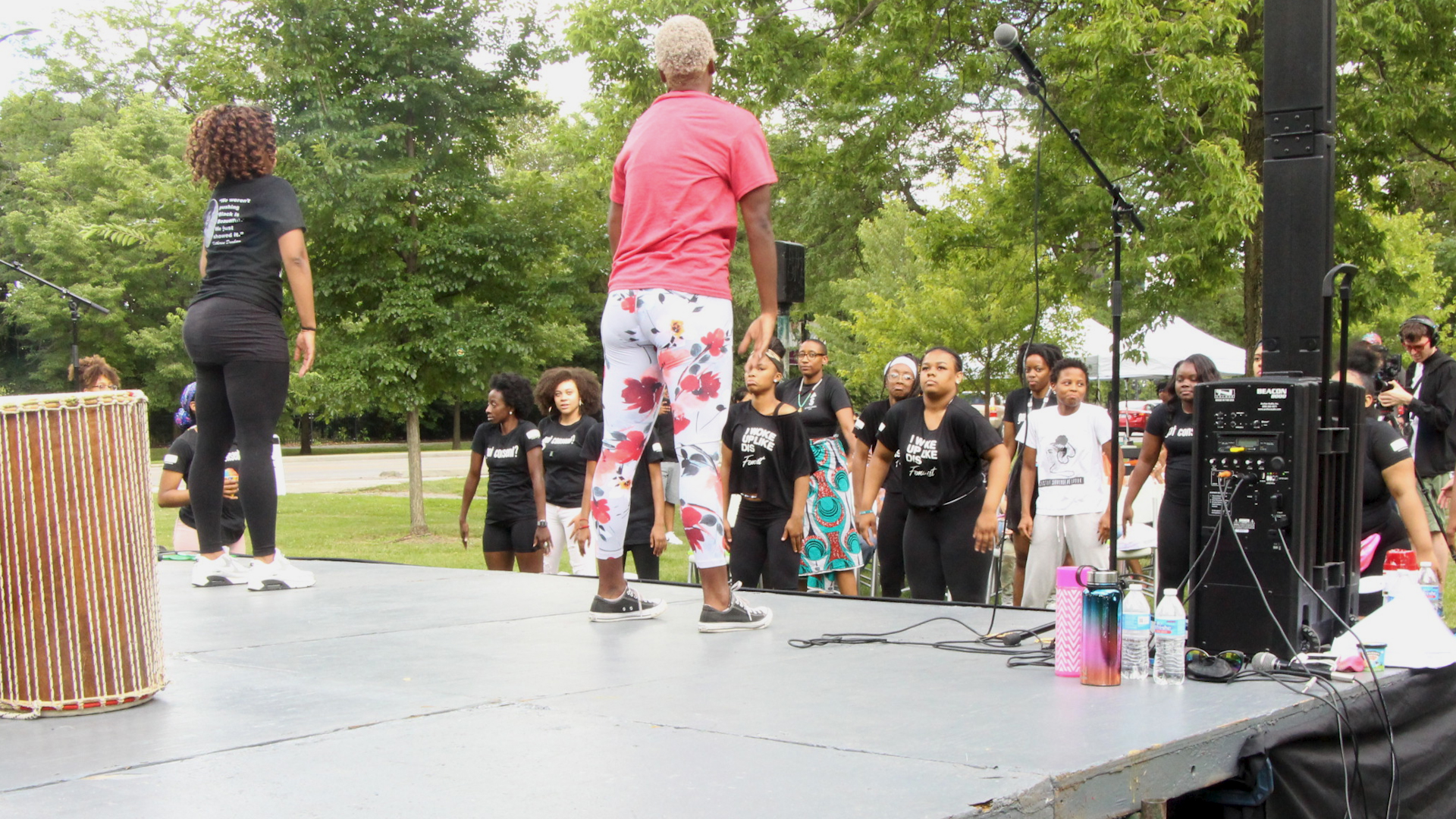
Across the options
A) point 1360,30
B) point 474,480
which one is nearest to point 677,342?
point 474,480

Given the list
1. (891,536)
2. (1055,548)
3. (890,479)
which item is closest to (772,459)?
(890,479)

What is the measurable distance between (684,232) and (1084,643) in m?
1.77

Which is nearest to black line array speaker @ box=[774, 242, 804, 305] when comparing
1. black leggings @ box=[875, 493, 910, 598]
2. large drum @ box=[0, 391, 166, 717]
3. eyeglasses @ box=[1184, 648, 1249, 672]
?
black leggings @ box=[875, 493, 910, 598]

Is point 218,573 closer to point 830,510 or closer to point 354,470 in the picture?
point 830,510

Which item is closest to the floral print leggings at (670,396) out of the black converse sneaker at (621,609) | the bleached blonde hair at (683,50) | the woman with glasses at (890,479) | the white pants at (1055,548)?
the black converse sneaker at (621,609)

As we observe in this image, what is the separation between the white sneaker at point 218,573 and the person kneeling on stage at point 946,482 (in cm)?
340

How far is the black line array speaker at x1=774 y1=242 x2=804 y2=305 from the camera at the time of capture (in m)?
9.51

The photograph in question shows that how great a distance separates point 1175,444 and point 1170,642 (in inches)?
156

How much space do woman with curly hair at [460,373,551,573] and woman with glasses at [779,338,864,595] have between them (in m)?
1.80

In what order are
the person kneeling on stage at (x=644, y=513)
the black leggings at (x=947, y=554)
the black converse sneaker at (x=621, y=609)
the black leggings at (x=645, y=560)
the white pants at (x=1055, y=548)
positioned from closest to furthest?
the black converse sneaker at (x=621, y=609)
the black leggings at (x=947, y=554)
the white pants at (x=1055, y=548)
the person kneeling on stage at (x=644, y=513)
the black leggings at (x=645, y=560)

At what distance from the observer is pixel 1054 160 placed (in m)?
13.6

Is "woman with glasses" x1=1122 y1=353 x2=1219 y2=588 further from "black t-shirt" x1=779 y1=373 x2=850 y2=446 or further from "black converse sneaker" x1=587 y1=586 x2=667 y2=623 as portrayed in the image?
"black converse sneaker" x1=587 y1=586 x2=667 y2=623

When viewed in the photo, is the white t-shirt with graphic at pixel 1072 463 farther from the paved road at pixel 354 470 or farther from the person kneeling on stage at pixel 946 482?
the paved road at pixel 354 470

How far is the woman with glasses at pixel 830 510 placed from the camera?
7.61 meters
